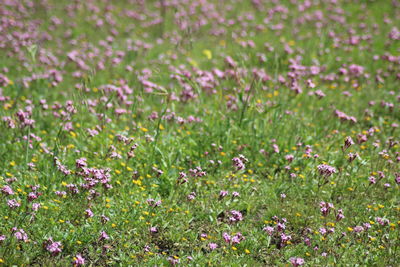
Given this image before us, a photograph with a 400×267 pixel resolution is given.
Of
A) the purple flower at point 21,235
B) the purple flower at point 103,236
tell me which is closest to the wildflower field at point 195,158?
the purple flower at point 21,235

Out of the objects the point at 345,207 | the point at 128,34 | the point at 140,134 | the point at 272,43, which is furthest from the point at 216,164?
the point at 128,34

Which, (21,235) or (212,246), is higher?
(21,235)

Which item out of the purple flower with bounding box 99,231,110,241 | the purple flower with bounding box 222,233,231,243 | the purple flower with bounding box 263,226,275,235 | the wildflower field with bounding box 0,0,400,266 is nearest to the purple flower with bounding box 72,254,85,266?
the wildflower field with bounding box 0,0,400,266

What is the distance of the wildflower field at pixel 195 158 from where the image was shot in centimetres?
436

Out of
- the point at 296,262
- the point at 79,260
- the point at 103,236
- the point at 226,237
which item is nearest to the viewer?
the point at 79,260

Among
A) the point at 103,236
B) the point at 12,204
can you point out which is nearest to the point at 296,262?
the point at 103,236

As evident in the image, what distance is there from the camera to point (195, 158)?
229 inches

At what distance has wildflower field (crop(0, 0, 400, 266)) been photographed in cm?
436

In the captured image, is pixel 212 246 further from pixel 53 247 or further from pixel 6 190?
pixel 6 190

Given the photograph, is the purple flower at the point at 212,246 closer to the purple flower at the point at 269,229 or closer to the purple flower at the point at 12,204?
the purple flower at the point at 269,229

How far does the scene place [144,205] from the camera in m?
4.77

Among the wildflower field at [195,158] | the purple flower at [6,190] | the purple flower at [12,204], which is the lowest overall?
the wildflower field at [195,158]

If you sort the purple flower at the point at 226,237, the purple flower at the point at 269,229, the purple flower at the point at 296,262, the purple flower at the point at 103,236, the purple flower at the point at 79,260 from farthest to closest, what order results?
the purple flower at the point at 269,229
the purple flower at the point at 226,237
the purple flower at the point at 103,236
the purple flower at the point at 296,262
the purple flower at the point at 79,260

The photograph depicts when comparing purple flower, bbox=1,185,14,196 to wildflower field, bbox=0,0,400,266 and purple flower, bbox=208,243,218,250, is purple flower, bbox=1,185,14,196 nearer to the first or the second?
wildflower field, bbox=0,0,400,266
